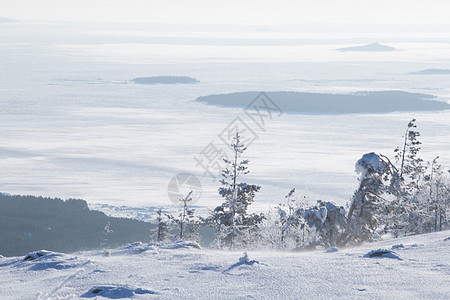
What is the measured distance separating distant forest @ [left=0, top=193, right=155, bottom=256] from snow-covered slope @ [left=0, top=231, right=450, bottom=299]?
52.0 meters

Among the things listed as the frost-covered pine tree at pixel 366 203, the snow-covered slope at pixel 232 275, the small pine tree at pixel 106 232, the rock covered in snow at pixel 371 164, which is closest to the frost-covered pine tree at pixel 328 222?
the frost-covered pine tree at pixel 366 203

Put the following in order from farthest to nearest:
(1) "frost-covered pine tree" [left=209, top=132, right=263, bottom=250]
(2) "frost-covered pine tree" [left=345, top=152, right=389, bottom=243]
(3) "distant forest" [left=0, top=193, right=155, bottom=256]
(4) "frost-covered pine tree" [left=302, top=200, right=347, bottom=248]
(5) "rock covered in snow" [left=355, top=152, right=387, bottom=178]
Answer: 1. (3) "distant forest" [left=0, top=193, right=155, bottom=256]
2. (1) "frost-covered pine tree" [left=209, top=132, right=263, bottom=250]
3. (2) "frost-covered pine tree" [left=345, top=152, right=389, bottom=243]
4. (4) "frost-covered pine tree" [left=302, top=200, right=347, bottom=248]
5. (5) "rock covered in snow" [left=355, top=152, right=387, bottom=178]

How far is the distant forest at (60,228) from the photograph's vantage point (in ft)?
208

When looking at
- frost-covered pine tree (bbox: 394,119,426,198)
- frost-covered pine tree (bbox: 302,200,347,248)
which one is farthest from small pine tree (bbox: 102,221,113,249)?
frost-covered pine tree (bbox: 302,200,347,248)

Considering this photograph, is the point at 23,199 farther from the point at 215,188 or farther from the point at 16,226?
the point at 215,188

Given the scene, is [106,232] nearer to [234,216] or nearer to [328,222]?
[234,216]

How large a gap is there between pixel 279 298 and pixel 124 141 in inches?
5840

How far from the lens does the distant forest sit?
6328cm

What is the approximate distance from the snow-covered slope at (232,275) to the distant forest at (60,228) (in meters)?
52.0

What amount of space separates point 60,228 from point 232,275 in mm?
65692

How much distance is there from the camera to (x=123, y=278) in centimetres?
827

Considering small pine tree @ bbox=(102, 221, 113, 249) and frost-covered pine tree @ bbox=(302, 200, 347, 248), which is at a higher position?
frost-covered pine tree @ bbox=(302, 200, 347, 248)

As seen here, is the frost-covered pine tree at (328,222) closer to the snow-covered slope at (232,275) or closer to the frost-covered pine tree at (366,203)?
the frost-covered pine tree at (366,203)

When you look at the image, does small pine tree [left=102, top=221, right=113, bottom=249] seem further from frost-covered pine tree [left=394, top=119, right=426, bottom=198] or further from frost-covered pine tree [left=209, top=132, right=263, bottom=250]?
frost-covered pine tree [left=394, top=119, right=426, bottom=198]
